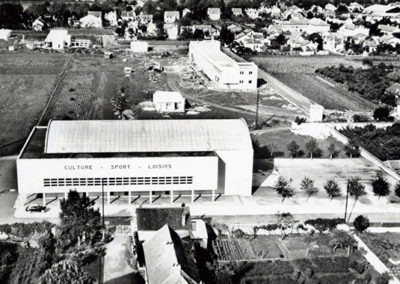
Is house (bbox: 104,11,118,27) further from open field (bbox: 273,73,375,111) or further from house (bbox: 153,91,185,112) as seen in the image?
house (bbox: 153,91,185,112)

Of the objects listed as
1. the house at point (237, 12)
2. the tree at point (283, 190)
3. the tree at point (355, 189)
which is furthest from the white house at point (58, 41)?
the tree at point (355, 189)

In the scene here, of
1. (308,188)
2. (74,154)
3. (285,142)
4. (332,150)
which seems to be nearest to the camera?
(74,154)

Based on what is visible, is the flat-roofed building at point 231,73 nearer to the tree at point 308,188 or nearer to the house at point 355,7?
the tree at point 308,188

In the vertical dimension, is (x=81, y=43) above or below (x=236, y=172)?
above

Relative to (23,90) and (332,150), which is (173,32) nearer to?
(23,90)

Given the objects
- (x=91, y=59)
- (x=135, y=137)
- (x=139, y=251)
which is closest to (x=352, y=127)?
(x=135, y=137)

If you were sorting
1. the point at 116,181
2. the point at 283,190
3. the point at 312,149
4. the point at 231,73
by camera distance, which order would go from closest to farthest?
the point at 116,181 < the point at 283,190 < the point at 312,149 < the point at 231,73

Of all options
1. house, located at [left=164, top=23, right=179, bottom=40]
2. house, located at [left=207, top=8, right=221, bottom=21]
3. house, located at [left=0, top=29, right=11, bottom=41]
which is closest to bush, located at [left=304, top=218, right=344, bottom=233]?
house, located at [left=164, top=23, right=179, bottom=40]

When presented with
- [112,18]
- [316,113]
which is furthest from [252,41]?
[316,113]
